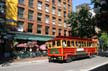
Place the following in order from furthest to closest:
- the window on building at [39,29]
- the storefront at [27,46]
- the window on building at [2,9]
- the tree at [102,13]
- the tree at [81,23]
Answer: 1. the tree at [81,23]
2. the window on building at [39,29]
3. the storefront at [27,46]
4. the window on building at [2,9]
5. the tree at [102,13]

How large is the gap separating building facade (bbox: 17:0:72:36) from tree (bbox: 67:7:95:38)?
287cm

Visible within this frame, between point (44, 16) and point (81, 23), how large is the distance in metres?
9.54

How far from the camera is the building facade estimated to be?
40312 mm

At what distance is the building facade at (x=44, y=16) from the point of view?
132 ft

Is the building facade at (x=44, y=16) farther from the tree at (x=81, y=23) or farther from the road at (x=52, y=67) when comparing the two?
the road at (x=52, y=67)

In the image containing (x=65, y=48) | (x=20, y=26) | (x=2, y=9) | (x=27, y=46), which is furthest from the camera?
(x=20, y=26)

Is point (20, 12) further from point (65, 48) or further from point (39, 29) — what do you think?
point (65, 48)

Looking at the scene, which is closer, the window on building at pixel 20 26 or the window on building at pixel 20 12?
the window on building at pixel 20 26

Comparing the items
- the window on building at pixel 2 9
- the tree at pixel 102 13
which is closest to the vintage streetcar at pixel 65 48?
the window on building at pixel 2 9

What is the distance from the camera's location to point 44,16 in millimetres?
45594

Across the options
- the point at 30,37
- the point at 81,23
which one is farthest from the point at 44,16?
the point at 81,23

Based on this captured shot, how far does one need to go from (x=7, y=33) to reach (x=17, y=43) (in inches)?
129

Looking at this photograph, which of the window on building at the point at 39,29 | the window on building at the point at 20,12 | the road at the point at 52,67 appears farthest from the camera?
the window on building at the point at 39,29

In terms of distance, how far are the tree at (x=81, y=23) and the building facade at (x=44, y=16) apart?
287 centimetres
